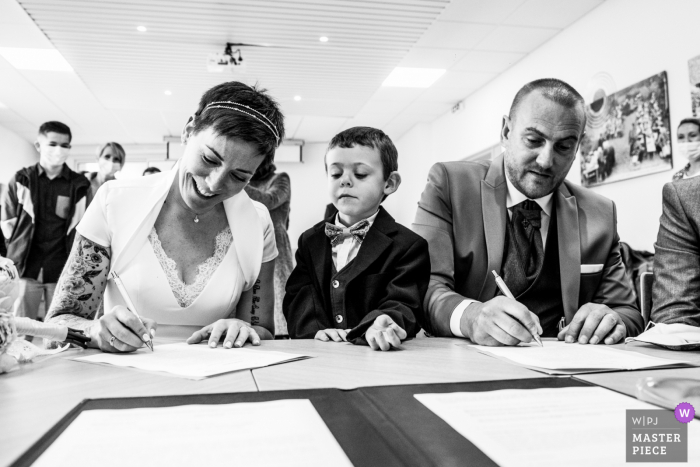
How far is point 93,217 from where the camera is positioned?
4.49 ft

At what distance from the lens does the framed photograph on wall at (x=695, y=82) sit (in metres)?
3.57

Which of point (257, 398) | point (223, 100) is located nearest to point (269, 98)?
point (223, 100)

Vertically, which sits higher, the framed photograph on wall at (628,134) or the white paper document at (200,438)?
the framed photograph on wall at (628,134)

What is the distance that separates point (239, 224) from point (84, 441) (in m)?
1.08

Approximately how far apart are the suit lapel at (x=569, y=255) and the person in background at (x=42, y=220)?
3.27 metres

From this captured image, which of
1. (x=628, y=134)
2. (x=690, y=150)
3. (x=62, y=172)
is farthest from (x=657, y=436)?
(x=628, y=134)

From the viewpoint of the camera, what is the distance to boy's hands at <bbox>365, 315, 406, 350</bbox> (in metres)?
1.10

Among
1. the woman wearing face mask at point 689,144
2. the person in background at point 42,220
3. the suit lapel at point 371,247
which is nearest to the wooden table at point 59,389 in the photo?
the suit lapel at point 371,247

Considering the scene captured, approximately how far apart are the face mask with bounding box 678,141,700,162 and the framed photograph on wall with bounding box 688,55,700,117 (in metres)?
0.24

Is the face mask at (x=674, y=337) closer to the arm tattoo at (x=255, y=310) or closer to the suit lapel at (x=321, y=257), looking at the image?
the suit lapel at (x=321, y=257)

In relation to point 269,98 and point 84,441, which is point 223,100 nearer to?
point 269,98

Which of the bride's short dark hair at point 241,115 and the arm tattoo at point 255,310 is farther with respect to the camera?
the arm tattoo at point 255,310

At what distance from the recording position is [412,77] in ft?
21.1

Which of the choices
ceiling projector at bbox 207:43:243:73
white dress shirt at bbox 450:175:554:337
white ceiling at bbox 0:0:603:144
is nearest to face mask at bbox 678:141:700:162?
white ceiling at bbox 0:0:603:144
